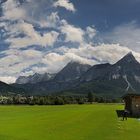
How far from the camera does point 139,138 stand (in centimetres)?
4403

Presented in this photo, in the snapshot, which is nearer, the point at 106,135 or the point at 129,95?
the point at 106,135

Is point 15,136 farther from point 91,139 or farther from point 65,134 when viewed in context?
point 91,139

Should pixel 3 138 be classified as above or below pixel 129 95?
below

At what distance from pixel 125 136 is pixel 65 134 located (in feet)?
26.3

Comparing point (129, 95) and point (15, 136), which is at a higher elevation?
point (129, 95)

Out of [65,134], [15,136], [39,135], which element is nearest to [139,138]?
[65,134]

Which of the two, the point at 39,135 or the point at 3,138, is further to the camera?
the point at 39,135

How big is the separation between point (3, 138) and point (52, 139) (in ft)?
19.9

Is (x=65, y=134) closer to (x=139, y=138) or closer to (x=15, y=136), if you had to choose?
(x=15, y=136)

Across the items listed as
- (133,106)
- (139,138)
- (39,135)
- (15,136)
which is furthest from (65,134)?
(133,106)

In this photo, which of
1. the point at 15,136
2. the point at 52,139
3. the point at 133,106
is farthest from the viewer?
the point at 133,106

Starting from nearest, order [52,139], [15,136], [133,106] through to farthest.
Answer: [52,139], [15,136], [133,106]

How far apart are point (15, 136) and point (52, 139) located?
19.2 ft

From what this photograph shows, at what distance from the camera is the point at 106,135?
4662cm
